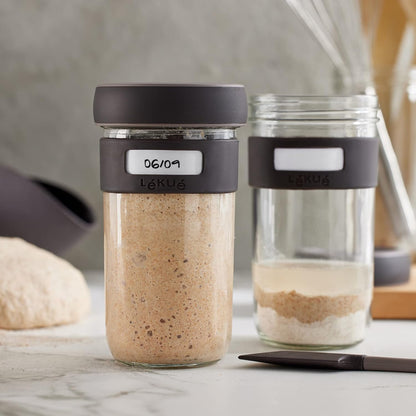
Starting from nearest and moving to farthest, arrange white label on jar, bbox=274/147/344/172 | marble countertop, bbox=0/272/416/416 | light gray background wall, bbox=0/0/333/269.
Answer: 1. marble countertop, bbox=0/272/416/416
2. white label on jar, bbox=274/147/344/172
3. light gray background wall, bbox=0/0/333/269

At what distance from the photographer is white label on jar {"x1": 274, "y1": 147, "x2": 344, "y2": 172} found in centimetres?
69

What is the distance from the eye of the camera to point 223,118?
0.60 meters

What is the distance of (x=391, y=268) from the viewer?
87 centimetres

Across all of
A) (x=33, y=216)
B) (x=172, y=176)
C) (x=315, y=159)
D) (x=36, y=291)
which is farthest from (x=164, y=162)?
(x=33, y=216)

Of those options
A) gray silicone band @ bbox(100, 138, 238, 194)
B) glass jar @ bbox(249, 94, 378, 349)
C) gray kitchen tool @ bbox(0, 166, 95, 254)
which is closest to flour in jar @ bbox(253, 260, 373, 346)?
glass jar @ bbox(249, 94, 378, 349)

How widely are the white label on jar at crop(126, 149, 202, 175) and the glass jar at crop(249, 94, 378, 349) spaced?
4.6 inches

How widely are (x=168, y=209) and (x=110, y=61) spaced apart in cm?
57

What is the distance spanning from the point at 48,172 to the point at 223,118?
23.4 inches

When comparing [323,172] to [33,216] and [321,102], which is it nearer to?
[321,102]

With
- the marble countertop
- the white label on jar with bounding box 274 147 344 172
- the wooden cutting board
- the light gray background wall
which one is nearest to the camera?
the marble countertop

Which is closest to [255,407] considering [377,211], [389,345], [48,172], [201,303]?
[201,303]

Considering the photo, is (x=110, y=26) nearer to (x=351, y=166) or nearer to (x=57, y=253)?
(x=57, y=253)

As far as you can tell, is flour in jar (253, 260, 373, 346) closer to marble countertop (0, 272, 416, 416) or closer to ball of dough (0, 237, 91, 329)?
marble countertop (0, 272, 416, 416)

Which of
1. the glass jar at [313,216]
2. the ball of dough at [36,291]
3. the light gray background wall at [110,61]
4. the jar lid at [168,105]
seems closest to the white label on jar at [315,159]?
the glass jar at [313,216]
